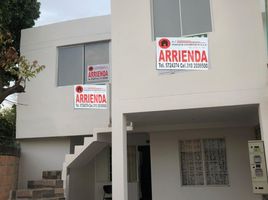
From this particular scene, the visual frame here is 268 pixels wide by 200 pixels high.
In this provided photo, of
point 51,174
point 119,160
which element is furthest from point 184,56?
point 51,174

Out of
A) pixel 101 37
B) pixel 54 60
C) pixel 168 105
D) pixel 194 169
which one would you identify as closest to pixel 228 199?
pixel 194 169

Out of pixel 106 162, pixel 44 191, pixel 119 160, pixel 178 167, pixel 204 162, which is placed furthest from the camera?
pixel 106 162

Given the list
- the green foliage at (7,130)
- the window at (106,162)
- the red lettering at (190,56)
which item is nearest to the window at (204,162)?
→ the window at (106,162)

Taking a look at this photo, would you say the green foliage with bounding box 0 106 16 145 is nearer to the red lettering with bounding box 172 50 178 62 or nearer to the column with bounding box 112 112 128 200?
the column with bounding box 112 112 128 200

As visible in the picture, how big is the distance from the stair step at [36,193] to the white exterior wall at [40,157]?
6.72ft

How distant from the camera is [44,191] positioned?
9.91 m

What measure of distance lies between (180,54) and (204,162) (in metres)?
4.35

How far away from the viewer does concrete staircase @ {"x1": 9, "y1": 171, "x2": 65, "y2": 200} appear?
971 cm

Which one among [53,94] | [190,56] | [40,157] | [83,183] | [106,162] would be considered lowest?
[83,183]

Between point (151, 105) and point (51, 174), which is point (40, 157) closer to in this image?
point (51, 174)

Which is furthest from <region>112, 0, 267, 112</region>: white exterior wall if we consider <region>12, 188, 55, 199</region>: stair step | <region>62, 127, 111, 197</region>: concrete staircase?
<region>12, 188, 55, 199</region>: stair step

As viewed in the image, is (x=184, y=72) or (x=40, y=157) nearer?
(x=184, y=72)

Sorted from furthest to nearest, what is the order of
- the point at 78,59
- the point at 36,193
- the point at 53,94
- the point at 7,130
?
the point at 7,130, the point at 78,59, the point at 53,94, the point at 36,193

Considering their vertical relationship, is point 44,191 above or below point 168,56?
below
